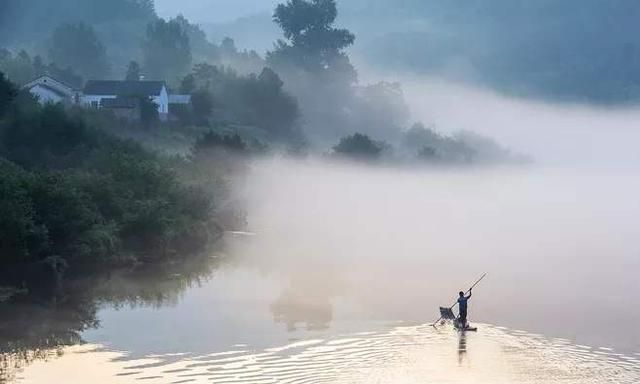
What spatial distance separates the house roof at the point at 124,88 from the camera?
4357 inches

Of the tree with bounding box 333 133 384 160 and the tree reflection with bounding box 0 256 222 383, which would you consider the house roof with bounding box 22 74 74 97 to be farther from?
the tree reflection with bounding box 0 256 222 383

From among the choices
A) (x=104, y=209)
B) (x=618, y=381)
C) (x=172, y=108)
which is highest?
(x=172, y=108)

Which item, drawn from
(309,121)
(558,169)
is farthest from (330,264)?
(558,169)

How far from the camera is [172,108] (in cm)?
11181

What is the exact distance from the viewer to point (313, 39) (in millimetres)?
175000

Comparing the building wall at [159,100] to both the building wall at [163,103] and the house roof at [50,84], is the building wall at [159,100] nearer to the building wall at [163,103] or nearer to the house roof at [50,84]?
the building wall at [163,103]

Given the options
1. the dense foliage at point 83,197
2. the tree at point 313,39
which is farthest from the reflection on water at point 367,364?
the tree at point 313,39

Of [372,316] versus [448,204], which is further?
[448,204]

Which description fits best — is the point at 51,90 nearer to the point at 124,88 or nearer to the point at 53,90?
the point at 53,90

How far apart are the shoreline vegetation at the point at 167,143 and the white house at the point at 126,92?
5.50 ft

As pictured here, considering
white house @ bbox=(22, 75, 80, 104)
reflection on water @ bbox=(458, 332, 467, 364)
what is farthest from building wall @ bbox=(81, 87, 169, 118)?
reflection on water @ bbox=(458, 332, 467, 364)

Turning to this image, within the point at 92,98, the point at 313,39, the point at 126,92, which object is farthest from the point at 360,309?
the point at 313,39

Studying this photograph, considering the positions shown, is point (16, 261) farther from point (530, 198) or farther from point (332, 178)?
point (530, 198)

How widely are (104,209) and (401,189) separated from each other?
55.9 meters
